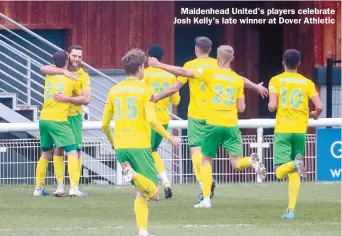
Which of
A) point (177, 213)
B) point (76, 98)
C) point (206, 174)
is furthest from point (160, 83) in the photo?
point (177, 213)

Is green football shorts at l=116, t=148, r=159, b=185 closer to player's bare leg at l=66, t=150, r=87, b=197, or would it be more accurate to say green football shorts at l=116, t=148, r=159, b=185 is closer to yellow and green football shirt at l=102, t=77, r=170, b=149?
yellow and green football shirt at l=102, t=77, r=170, b=149

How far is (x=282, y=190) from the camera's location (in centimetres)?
1830

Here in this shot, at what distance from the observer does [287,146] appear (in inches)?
560

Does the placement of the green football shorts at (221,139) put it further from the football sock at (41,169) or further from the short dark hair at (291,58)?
the football sock at (41,169)

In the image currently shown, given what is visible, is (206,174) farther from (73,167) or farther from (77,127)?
(77,127)

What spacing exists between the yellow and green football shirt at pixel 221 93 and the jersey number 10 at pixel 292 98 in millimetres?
753

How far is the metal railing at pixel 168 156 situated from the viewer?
19.0m

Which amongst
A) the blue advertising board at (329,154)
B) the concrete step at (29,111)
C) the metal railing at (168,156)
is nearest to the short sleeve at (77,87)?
the metal railing at (168,156)

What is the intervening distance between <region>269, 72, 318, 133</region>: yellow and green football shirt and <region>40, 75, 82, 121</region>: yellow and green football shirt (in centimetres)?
317

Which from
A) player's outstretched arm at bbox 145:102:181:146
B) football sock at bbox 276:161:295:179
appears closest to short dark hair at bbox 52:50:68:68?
football sock at bbox 276:161:295:179

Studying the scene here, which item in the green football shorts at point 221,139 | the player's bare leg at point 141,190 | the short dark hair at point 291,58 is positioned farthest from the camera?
the green football shorts at point 221,139

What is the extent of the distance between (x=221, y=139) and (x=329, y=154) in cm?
545

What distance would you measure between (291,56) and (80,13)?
1035 cm

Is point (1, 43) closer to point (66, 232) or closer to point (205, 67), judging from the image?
point (205, 67)
